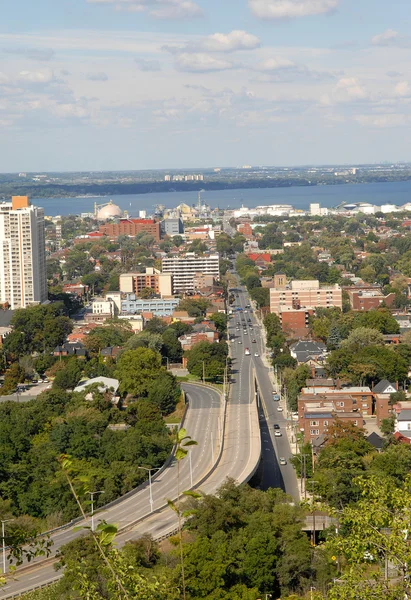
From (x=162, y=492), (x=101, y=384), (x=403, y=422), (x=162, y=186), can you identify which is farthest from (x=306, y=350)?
(x=162, y=186)

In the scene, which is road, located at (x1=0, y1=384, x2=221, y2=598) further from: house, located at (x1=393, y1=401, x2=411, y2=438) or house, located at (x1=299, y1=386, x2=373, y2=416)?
house, located at (x1=393, y1=401, x2=411, y2=438)

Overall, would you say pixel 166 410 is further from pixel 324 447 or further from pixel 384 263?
pixel 384 263

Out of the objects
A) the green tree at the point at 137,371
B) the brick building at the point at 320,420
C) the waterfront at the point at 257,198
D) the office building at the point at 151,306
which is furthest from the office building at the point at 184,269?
the waterfront at the point at 257,198

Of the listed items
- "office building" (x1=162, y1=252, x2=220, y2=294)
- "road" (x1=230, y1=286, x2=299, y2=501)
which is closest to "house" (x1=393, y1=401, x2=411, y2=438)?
"road" (x1=230, y1=286, x2=299, y2=501)

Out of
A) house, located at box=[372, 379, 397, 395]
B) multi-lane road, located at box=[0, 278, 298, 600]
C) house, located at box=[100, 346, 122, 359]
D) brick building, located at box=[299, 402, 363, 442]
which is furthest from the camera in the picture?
house, located at box=[100, 346, 122, 359]

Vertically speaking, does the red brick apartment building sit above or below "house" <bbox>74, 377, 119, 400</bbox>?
above

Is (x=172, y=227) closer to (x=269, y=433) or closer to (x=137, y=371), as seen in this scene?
(x=137, y=371)
